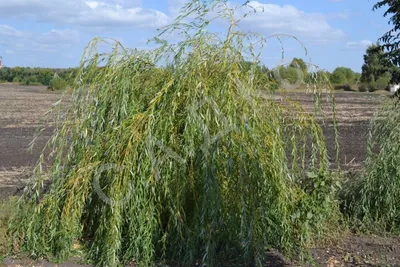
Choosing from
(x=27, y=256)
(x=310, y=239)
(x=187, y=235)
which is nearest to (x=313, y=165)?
(x=310, y=239)

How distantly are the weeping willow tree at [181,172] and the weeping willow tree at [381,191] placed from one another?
57 centimetres

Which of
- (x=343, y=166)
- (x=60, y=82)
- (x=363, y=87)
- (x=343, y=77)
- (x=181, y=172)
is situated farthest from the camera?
(x=343, y=77)

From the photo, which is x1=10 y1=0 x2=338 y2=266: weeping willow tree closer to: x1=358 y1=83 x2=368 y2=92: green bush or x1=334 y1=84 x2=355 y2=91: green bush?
x1=358 y1=83 x2=368 y2=92: green bush

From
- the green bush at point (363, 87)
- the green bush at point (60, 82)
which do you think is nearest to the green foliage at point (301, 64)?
the green bush at point (60, 82)

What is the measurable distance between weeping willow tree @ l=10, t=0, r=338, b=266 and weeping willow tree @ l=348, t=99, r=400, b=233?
22.3 inches

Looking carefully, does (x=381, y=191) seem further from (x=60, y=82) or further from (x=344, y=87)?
(x=344, y=87)

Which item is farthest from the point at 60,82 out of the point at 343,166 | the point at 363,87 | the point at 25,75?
the point at 25,75

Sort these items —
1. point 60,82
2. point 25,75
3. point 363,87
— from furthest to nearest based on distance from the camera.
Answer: point 25,75 < point 363,87 < point 60,82

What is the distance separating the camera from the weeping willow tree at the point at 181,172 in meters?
6.34

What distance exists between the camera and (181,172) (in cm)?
648

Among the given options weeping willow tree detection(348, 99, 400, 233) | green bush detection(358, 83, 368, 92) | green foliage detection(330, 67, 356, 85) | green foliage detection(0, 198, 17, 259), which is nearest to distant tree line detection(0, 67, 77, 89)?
green foliage detection(330, 67, 356, 85)

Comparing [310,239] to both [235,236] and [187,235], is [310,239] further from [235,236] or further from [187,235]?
[187,235]

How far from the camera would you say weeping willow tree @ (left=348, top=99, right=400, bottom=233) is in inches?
286

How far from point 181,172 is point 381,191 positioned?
2.45 metres
